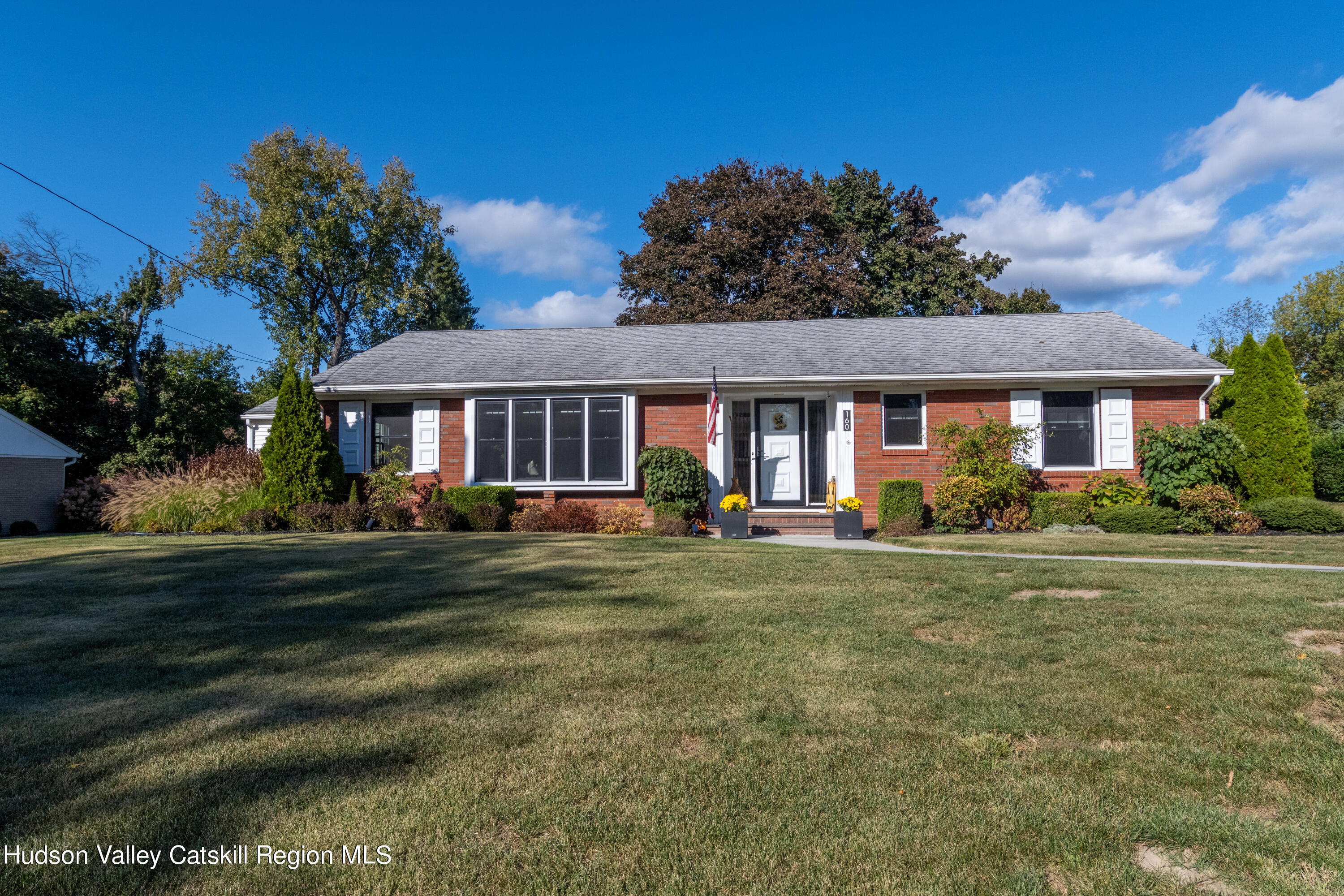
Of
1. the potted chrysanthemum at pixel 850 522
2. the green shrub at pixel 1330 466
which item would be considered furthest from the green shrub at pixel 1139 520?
the green shrub at pixel 1330 466

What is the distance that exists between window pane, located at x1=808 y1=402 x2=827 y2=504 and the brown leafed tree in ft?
36.0

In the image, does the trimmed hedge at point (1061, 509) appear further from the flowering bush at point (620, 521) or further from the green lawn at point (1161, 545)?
the flowering bush at point (620, 521)

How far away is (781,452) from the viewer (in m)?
14.2

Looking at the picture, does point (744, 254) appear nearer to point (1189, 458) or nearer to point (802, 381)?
point (802, 381)

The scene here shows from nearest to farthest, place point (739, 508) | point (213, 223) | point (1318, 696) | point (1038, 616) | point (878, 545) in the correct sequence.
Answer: point (1318, 696)
point (1038, 616)
point (878, 545)
point (739, 508)
point (213, 223)

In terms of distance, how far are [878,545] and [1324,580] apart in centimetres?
511

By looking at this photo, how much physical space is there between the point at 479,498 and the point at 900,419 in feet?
25.7

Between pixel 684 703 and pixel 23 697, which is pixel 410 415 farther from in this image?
pixel 684 703

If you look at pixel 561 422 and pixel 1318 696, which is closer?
pixel 1318 696

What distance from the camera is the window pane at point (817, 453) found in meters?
14.1

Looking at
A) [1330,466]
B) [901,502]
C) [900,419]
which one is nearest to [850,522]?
[901,502]

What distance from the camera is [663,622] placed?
17.1 ft

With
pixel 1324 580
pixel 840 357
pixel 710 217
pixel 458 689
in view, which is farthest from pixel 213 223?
pixel 1324 580

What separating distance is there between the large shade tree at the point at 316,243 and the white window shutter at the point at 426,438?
51.6 feet
